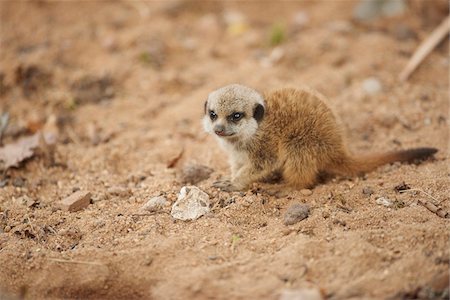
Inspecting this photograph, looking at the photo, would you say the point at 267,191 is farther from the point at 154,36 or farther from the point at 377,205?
the point at 154,36

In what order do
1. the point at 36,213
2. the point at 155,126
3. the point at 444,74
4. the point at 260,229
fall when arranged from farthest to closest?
1. the point at 444,74
2. the point at 155,126
3. the point at 36,213
4. the point at 260,229

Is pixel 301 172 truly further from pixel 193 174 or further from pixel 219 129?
pixel 193 174

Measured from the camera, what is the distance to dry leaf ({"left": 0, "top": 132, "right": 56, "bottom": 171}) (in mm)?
3867

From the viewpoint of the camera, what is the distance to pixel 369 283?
234cm

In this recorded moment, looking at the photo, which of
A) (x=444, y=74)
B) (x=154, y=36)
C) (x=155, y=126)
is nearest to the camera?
(x=155, y=126)

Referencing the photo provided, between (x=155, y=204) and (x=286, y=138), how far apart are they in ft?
3.41

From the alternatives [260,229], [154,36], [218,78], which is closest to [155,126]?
[218,78]

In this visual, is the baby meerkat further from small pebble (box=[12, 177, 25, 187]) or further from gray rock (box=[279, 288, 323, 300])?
small pebble (box=[12, 177, 25, 187])

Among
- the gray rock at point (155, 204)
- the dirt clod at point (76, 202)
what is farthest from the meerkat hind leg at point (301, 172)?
the dirt clod at point (76, 202)

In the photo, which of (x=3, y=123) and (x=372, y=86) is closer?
(x=3, y=123)

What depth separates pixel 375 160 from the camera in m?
3.54

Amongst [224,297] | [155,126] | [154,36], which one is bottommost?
[224,297]

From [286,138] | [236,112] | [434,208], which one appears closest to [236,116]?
[236,112]

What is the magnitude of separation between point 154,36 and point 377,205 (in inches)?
140
